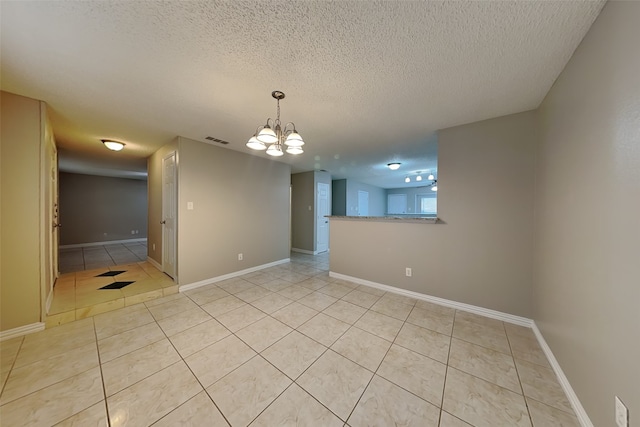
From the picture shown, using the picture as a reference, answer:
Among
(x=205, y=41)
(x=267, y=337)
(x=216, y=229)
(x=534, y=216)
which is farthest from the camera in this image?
(x=216, y=229)

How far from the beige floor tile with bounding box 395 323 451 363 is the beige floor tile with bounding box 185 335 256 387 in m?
1.45

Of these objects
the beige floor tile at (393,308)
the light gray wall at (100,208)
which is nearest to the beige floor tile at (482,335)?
the beige floor tile at (393,308)

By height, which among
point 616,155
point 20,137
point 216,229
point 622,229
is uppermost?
point 20,137

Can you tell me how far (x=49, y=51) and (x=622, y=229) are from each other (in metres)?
3.68

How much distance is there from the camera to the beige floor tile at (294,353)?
1655 mm

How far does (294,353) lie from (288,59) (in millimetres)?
2410

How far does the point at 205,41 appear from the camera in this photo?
4.49ft

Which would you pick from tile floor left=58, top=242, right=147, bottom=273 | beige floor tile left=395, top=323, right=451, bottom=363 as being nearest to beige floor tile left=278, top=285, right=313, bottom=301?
beige floor tile left=395, top=323, right=451, bottom=363

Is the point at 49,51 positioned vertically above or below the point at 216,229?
above

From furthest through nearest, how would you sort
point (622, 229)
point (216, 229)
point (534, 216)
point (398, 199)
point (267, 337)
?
point (398, 199) → point (216, 229) → point (534, 216) → point (267, 337) → point (622, 229)

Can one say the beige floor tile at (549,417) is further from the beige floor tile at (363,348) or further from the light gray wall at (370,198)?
the light gray wall at (370,198)

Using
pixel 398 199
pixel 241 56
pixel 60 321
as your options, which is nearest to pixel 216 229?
pixel 60 321

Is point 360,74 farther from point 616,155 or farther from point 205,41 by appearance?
point 616,155

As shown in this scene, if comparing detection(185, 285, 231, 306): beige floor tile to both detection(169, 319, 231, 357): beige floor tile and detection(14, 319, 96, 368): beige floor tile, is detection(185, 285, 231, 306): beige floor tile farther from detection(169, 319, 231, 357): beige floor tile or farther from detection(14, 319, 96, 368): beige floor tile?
detection(14, 319, 96, 368): beige floor tile
